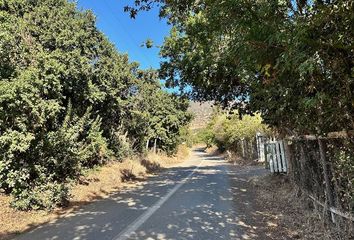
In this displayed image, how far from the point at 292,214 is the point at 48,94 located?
26.3ft

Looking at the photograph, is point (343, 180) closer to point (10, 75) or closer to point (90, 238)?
point (90, 238)

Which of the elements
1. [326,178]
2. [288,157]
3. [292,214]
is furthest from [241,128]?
[326,178]

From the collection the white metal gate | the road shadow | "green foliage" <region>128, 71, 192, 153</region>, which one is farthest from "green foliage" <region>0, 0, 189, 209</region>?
"green foliage" <region>128, 71, 192, 153</region>

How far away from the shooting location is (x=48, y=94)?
12.2 metres

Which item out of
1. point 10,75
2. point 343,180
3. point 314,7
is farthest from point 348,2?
point 10,75

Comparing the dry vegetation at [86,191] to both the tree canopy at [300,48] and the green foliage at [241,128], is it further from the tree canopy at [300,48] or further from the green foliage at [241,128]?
the green foliage at [241,128]

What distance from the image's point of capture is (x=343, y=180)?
630 centimetres

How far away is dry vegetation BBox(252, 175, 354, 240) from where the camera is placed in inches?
281

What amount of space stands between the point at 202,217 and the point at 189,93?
26.5ft

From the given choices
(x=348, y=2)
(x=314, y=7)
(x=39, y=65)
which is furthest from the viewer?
(x=39, y=65)

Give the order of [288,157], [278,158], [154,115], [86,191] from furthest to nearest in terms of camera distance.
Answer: [154,115] < [86,191] < [278,158] < [288,157]

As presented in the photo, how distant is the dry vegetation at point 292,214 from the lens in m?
7.14

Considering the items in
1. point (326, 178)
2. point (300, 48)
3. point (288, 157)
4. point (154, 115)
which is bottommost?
point (326, 178)

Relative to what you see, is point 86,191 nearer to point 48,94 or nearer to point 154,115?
point 48,94
